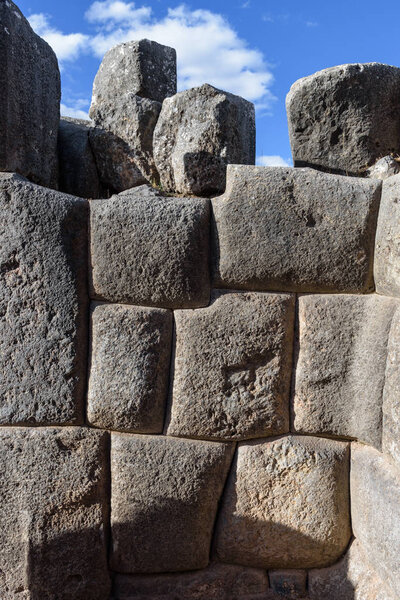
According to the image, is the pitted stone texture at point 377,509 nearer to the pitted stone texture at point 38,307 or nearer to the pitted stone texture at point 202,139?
the pitted stone texture at point 38,307

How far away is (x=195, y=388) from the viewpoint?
2438 millimetres

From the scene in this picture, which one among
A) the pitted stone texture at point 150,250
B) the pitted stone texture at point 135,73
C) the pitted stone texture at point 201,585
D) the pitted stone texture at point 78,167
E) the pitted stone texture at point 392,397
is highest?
the pitted stone texture at point 135,73

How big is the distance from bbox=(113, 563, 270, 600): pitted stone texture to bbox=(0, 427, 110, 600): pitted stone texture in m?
0.23

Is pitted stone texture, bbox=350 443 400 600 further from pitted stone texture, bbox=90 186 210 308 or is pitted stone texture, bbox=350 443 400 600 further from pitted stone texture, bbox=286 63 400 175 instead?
pitted stone texture, bbox=286 63 400 175

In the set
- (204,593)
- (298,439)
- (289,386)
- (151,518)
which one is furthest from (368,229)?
(204,593)

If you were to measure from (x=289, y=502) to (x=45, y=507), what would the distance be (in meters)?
1.01

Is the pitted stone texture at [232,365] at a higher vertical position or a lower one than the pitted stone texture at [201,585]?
higher

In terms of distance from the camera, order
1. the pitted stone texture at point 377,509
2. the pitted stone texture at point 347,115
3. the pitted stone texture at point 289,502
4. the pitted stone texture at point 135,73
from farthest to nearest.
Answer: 1. the pitted stone texture at point 135,73
2. the pitted stone texture at point 347,115
3. the pitted stone texture at point 289,502
4. the pitted stone texture at point 377,509

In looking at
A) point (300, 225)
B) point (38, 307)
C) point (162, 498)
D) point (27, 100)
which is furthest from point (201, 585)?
point (27, 100)

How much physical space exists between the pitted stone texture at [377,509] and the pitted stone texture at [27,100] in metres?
2.04

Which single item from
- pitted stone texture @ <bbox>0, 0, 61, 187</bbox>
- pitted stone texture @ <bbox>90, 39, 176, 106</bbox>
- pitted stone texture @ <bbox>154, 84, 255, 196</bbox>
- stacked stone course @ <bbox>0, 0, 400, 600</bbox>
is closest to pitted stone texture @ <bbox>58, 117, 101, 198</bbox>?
pitted stone texture @ <bbox>0, 0, 61, 187</bbox>

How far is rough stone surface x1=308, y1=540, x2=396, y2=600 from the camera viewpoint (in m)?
2.36

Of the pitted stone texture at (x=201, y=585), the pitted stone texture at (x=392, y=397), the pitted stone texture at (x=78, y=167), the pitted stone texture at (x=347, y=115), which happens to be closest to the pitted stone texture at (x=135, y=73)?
the pitted stone texture at (x=78, y=167)

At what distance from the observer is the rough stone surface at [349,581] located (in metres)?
2.36
